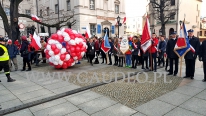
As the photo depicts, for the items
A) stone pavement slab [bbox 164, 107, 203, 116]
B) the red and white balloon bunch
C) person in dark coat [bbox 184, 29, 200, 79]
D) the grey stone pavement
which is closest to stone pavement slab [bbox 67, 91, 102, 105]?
the grey stone pavement

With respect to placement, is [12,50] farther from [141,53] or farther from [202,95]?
[202,95]

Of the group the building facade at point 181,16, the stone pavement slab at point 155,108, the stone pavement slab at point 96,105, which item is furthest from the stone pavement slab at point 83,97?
the building facade at point 181,16

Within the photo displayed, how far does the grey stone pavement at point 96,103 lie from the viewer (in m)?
4.23

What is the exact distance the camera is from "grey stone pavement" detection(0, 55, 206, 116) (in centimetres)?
423

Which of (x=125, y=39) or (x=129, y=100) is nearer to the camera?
(x=129, y=100)

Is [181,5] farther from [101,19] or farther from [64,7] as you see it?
[64,7]

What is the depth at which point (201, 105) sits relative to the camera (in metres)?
4.53

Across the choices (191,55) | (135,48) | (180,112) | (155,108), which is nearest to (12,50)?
(135,48)

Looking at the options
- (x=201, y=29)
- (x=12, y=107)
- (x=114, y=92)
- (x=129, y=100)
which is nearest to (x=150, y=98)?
(x=129, y=100)

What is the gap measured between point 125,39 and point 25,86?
19.2ft

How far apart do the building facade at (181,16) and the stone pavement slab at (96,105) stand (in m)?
36.5

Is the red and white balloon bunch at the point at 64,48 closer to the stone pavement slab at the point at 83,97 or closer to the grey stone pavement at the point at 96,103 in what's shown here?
the grey stone pavement at the point at 96,103

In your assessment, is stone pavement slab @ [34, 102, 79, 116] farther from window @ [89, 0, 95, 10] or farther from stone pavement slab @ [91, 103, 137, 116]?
window @ [89, 0, 95, 10]

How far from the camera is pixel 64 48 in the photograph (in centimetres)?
935
